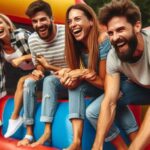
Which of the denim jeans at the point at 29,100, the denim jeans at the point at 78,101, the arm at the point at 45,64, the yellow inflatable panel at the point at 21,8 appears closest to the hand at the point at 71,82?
the denim jeans at the point at 78,101

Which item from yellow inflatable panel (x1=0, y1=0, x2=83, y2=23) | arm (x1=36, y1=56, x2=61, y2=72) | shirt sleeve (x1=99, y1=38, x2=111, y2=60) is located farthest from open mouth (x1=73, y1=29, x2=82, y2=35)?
yellow inflatable panel (x1=0, y1=0, x2=83, y2=23)

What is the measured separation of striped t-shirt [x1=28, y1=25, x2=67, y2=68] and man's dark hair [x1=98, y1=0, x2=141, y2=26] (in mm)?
696

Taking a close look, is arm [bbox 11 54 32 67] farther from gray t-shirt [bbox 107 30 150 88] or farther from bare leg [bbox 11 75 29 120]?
gray t-shirt [bbox 107 30 150 88]

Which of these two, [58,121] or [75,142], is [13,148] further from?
[75,142]

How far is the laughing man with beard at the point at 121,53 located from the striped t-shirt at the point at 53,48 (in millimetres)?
596

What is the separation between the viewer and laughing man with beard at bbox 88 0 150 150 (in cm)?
219

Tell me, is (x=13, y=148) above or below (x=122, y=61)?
below

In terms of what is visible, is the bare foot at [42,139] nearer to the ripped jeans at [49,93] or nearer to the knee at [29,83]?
the ripped jeans at [49,93]

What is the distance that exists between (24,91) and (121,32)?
1.00 meters

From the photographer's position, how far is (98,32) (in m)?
2.58

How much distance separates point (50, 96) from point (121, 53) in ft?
2.33

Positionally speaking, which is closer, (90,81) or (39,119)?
(90,81)

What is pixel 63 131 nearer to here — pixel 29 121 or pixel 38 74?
pixel 29 121

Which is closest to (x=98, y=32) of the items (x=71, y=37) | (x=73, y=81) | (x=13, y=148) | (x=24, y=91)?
(x=71, y=37)
